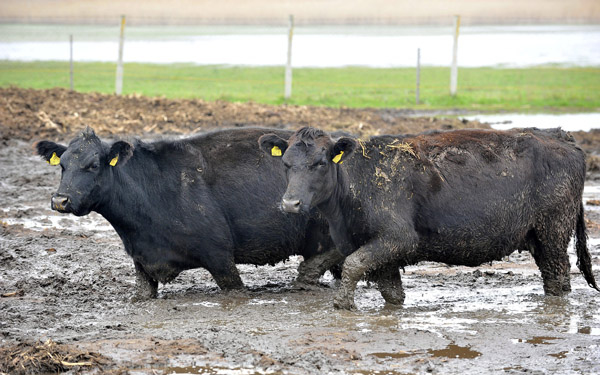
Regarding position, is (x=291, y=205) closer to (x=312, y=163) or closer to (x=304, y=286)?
(x=312, y=163)

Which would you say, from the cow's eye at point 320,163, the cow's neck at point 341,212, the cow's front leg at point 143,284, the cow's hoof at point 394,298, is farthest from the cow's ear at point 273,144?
the cow's front leg at point 143,284

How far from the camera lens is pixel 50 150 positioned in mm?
9312

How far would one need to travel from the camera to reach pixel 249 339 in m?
7.45

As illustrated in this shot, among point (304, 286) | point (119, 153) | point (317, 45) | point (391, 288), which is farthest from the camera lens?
point (317, 45)

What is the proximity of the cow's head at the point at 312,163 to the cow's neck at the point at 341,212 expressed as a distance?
4.2 inches

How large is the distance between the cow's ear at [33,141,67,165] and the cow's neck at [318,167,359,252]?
9.45 ft

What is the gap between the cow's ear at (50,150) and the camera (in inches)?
364

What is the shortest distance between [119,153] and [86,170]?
0.39 metres

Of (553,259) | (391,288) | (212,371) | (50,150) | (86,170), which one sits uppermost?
(50,150)

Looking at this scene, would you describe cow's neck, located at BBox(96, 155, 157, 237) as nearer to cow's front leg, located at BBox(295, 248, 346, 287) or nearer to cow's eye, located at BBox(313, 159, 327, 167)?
cow's front leg, located at BBox(295, 248, 346, 287)

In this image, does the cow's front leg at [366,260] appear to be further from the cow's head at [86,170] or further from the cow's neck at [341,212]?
the cow's head at [86,170]

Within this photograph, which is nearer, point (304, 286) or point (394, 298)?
point (394, 298)

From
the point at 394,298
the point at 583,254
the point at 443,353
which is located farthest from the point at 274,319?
the point at 583,254

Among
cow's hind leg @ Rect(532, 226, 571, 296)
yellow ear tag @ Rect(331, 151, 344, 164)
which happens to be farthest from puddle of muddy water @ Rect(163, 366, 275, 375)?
cow's hind leg @ Rect(532, 226, 571, 296)
